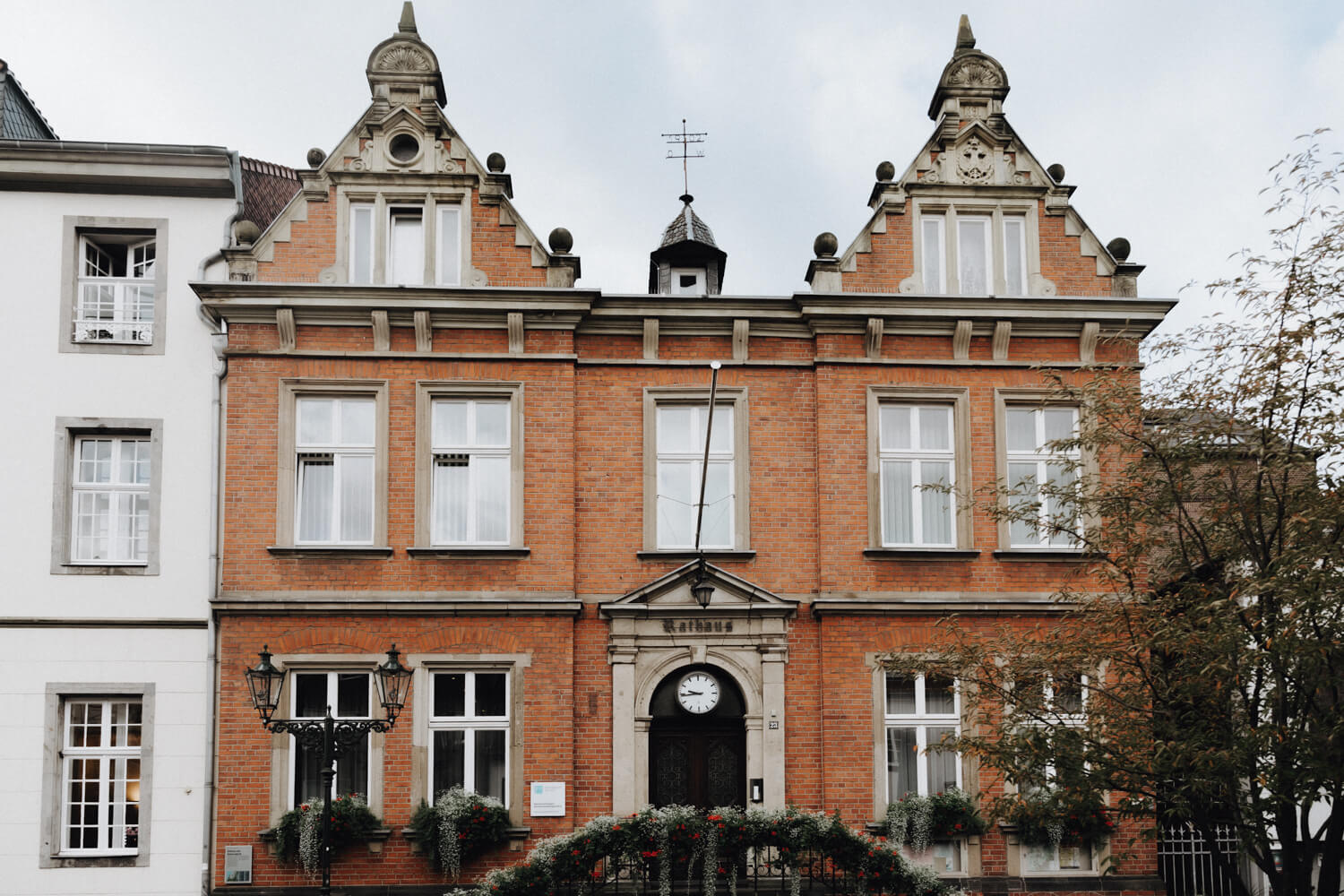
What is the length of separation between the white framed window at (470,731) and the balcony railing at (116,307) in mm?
5825

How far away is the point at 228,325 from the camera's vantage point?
17188mm

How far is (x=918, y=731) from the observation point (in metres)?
17.0

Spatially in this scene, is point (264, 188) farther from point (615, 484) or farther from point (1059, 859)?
point (1059, 859)

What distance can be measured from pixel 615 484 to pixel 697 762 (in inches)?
142

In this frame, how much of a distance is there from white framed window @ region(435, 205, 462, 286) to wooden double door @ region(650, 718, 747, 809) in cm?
619

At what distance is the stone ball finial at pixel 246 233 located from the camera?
1731 cm

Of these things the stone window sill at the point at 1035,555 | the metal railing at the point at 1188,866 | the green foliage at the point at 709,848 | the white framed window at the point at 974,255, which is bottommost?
the metal railing at the point at 1188,866

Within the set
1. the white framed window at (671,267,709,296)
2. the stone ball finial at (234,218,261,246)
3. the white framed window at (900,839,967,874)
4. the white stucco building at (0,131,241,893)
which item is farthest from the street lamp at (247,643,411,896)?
the white framed window at (671,267,709,296)

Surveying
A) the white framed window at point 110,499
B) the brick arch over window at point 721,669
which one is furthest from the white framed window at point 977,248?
the white framed window at point 110,499

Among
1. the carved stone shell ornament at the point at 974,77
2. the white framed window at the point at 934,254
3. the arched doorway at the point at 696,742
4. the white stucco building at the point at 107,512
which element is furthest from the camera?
the carved stone shell ornament at the point at 974,77

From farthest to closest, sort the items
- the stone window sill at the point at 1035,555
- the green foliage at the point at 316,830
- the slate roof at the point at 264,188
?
the slate roof at the point at 264,188
the stone window sill at the point at 1035,555
the green foliage at the point at 316,830

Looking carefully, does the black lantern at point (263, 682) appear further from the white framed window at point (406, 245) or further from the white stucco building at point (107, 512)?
the white framed window at point (406, 245)

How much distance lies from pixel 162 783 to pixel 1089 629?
35.4ft

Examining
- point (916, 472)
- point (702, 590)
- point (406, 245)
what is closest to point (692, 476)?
point (702, 590)
